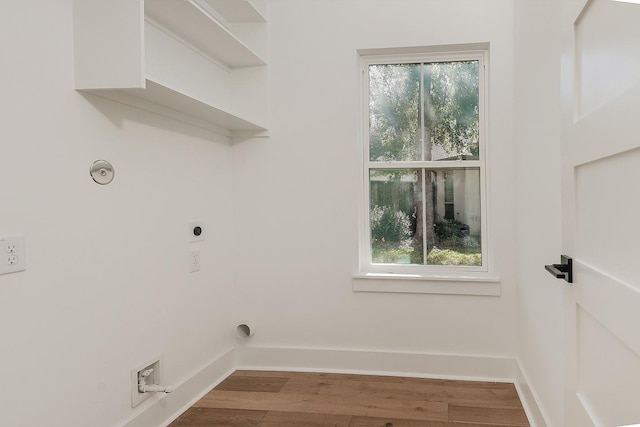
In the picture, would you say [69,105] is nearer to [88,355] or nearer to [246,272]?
[88,355]

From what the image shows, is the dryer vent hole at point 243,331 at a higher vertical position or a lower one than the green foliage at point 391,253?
lower

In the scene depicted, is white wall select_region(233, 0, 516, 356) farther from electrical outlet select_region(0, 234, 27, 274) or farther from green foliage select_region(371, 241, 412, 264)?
electrical outlet select_region(0, 234, 27, 274)

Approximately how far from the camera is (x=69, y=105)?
1760 millimetres

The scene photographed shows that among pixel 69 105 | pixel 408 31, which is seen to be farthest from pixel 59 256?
pixel 408 31

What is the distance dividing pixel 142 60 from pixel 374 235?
1.86 m

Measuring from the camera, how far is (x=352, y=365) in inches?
119

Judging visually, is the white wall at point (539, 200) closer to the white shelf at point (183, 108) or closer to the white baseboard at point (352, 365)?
the white baseboard at point (352, 365)

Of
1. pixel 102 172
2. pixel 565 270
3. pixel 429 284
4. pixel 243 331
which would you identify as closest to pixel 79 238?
pixel 102 172

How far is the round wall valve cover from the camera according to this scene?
6.16 feet

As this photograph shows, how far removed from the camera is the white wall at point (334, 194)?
284 centimetres

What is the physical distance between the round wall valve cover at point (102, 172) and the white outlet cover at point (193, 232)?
2.30 feet

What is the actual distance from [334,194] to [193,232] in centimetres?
93

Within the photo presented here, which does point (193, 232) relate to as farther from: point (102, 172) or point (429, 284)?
point (429, 284)

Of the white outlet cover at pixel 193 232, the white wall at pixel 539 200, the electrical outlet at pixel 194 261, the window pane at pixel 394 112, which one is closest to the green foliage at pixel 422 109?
the window pane at pixel 394 112
